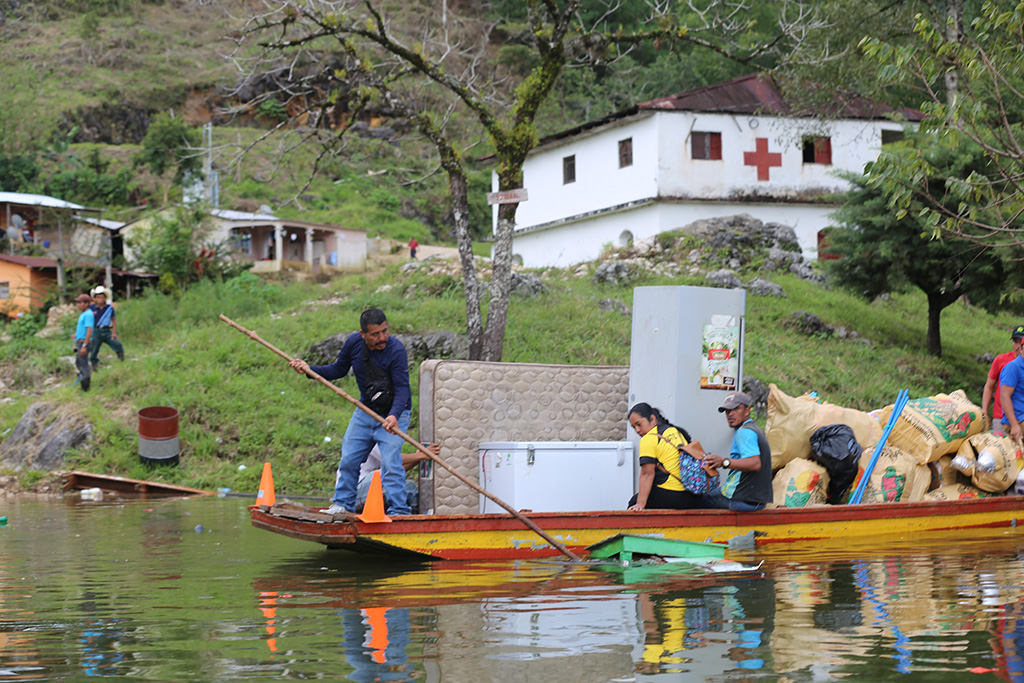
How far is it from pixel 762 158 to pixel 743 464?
2310cm

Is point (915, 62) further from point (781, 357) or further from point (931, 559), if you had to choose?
point (781, 357)

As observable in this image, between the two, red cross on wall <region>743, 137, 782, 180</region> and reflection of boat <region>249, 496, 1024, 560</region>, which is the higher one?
red cross on wall <region>743, 137, 782, 180</region>

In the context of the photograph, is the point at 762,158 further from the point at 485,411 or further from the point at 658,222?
the point at 485,411

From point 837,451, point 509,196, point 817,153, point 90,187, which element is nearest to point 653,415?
point 837,451

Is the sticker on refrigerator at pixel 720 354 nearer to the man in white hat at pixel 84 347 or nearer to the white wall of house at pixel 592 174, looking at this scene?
the man in white hat at pixel 84 347

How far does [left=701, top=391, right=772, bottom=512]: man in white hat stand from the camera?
8.69 meters

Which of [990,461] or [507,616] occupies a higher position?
[990,461]

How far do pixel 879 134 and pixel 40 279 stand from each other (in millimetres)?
26286

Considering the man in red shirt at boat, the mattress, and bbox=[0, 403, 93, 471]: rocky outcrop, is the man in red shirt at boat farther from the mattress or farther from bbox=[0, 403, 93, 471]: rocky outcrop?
bbox=[0, 403, 93, 471]: rocky outcrop

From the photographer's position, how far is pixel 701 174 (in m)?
29.5

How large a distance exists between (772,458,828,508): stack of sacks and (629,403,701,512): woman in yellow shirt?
3.93ft

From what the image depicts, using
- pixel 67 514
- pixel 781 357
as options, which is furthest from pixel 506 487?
pixel 781 357

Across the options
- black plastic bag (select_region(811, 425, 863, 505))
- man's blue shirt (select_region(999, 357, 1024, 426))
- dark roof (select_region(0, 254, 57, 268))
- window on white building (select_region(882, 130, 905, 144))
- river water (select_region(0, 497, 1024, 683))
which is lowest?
river water (select_region(0, 497, 1024, 683))

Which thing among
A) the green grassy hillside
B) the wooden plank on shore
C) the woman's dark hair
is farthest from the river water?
the green grassy hillside
